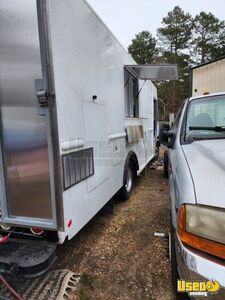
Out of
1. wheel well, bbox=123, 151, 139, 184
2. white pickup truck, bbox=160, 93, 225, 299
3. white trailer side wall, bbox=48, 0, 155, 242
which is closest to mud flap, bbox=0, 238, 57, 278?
white trailer side wall, bbox=48, 0, 155, 242

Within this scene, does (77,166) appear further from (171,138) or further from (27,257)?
(171,138)

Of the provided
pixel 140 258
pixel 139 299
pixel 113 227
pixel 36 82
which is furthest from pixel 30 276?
pixel 113 227

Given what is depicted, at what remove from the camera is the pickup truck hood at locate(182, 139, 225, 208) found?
1.57 m

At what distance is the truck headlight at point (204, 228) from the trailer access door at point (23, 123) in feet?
4.33

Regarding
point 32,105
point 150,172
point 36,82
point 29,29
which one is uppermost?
point 29,29

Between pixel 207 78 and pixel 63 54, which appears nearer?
pixel 63 54

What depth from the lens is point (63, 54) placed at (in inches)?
95.7

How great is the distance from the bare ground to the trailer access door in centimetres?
93

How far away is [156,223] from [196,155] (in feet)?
7.30

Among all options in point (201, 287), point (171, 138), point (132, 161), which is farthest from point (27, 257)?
point (132, 161)

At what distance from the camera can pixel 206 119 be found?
10.5ft

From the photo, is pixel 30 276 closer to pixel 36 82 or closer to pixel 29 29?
pixel 36 82

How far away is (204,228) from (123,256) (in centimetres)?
193

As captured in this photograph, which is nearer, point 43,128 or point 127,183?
point 43,128
